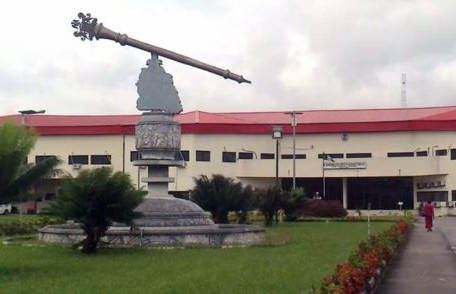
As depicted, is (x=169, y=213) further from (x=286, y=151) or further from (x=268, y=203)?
(x=286, y=151)

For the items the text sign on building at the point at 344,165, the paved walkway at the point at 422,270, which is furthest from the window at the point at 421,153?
the paved walkway at the point at 422,270

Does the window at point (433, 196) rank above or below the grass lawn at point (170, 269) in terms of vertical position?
above

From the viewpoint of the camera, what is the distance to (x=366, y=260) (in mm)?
12070

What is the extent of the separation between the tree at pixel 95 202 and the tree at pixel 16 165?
7.81ft

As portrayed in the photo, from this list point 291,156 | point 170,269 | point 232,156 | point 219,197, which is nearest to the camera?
point 170,269

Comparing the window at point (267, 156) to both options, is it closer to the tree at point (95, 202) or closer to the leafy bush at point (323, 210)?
the leafy bush at point (323, 210)

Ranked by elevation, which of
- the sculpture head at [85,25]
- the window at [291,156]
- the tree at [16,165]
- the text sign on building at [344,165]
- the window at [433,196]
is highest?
the sculpture head at [85,25]

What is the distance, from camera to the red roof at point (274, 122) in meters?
57.7

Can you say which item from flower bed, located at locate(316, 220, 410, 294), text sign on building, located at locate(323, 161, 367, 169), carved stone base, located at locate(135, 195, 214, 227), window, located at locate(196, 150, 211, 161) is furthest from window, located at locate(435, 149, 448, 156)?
flower bed, located at locate(316, 220, 410, 294)

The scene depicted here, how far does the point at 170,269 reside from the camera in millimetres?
14375

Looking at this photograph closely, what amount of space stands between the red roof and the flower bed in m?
41.8

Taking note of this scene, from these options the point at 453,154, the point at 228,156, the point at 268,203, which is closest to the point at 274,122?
the point at 228,156

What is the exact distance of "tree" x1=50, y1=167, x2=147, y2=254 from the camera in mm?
18234

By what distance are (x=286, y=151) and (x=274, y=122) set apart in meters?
2.51
